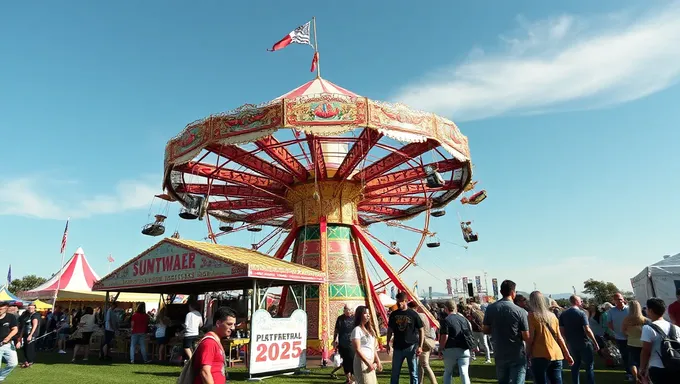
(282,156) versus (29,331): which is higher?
(282,156)

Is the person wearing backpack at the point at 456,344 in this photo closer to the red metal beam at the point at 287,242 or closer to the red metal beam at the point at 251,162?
the red metal beam at the point at 251,162

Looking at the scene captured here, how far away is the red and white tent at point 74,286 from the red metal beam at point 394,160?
13.3 meters

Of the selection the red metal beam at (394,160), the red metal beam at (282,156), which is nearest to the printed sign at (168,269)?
the red metal beam at (282,156)

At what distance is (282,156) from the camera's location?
15227 mm

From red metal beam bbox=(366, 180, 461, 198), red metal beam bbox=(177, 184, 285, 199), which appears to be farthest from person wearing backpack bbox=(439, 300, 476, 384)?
red metal beam bbox=(177, 184, 285, 199)

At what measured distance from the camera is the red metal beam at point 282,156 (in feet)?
45.5

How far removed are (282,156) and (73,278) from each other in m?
17.0

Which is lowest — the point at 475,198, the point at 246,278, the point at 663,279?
the point at 663,279

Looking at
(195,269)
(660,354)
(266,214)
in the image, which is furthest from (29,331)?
(660,354)

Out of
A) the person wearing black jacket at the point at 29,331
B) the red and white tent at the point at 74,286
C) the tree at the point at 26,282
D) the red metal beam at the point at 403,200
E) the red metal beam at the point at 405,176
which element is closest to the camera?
the person wearing black jacket at the point at 29,331

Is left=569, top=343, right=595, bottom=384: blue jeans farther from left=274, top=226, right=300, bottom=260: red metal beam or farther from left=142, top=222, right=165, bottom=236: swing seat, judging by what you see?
left=142, top=222, right=165, bottom=236: swing seat

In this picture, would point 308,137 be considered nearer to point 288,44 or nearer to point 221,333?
point 288,44

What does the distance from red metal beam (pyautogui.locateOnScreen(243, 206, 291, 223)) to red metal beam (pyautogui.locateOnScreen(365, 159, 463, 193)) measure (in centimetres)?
482

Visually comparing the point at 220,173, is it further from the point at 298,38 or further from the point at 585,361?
the point at 585,361
